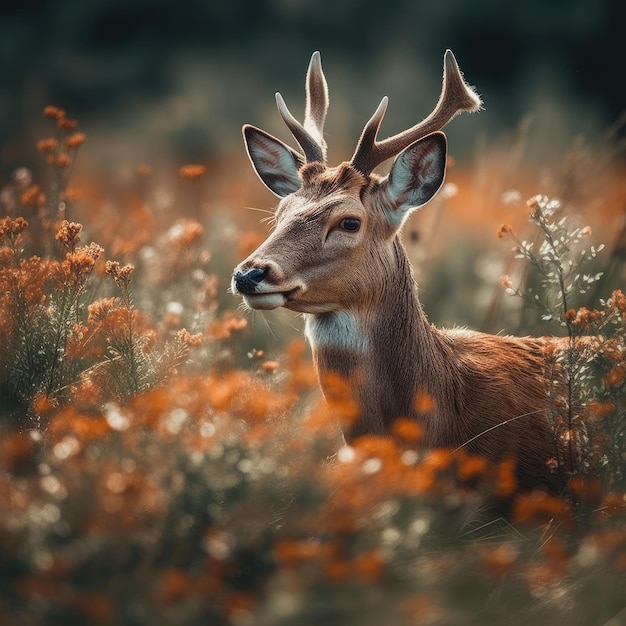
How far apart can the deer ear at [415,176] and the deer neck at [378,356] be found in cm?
33

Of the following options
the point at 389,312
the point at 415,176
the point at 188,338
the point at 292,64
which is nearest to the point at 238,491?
the point at 188,338

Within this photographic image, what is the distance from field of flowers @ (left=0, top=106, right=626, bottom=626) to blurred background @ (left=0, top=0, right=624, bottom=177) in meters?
8.67

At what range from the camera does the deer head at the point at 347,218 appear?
4.32 metres

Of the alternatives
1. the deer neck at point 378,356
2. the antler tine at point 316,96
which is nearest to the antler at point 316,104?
the antler tine at point 316,96

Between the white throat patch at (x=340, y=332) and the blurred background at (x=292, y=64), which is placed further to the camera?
the blurred background at (x=292, y=64)

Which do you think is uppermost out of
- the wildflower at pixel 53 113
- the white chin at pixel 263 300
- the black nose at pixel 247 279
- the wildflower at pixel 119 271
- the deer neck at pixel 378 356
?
the wildflower at pixel 53 113

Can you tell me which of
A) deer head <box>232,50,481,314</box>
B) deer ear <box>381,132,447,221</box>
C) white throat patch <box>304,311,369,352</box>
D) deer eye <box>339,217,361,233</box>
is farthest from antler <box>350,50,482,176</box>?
white throat patch <box>304,311,369,352</box>

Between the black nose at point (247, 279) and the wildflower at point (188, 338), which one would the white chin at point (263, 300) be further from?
the wildflower at point (188, 338)

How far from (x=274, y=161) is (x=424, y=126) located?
34.7 inches

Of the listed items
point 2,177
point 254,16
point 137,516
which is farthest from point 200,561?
point 254,16

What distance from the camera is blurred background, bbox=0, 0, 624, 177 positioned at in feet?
51.2

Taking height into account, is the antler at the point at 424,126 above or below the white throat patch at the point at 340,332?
above

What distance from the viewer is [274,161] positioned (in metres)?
5.41

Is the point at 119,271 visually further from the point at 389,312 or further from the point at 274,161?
the point at 274,161
